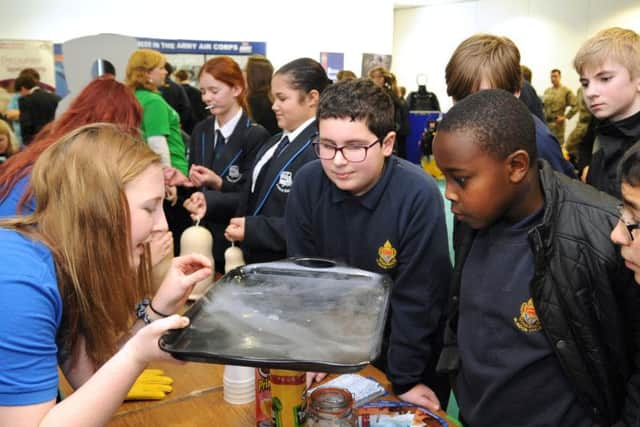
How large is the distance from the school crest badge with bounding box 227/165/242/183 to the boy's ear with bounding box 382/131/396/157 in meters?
1.11

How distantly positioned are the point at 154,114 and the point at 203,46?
5.15 meters

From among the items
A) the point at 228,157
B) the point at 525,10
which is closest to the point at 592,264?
the point at 228,157

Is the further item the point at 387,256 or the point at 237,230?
the point at 237,230

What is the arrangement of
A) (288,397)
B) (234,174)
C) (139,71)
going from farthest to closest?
(139,71) → (234,174) → (288,397)

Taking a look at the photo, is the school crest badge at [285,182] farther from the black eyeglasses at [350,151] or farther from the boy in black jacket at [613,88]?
the boy in black jacket at [613,88]

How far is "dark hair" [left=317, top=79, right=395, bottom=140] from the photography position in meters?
1.42

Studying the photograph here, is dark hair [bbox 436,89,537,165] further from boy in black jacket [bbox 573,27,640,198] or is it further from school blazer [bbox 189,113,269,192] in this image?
school blazer [bbox 189,113,269,192]

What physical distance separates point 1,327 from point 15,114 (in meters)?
5.69

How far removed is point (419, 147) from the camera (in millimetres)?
8141

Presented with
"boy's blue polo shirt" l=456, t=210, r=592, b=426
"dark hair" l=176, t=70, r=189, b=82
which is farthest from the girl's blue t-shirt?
"dark hair" l=176, t=70, r=189, b=82

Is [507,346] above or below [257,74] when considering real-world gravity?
below

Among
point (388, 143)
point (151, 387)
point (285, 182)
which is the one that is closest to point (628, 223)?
point (388, 143)

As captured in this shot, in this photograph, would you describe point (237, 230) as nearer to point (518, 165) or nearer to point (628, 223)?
point (518, 165)

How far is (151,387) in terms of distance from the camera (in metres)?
1.25
